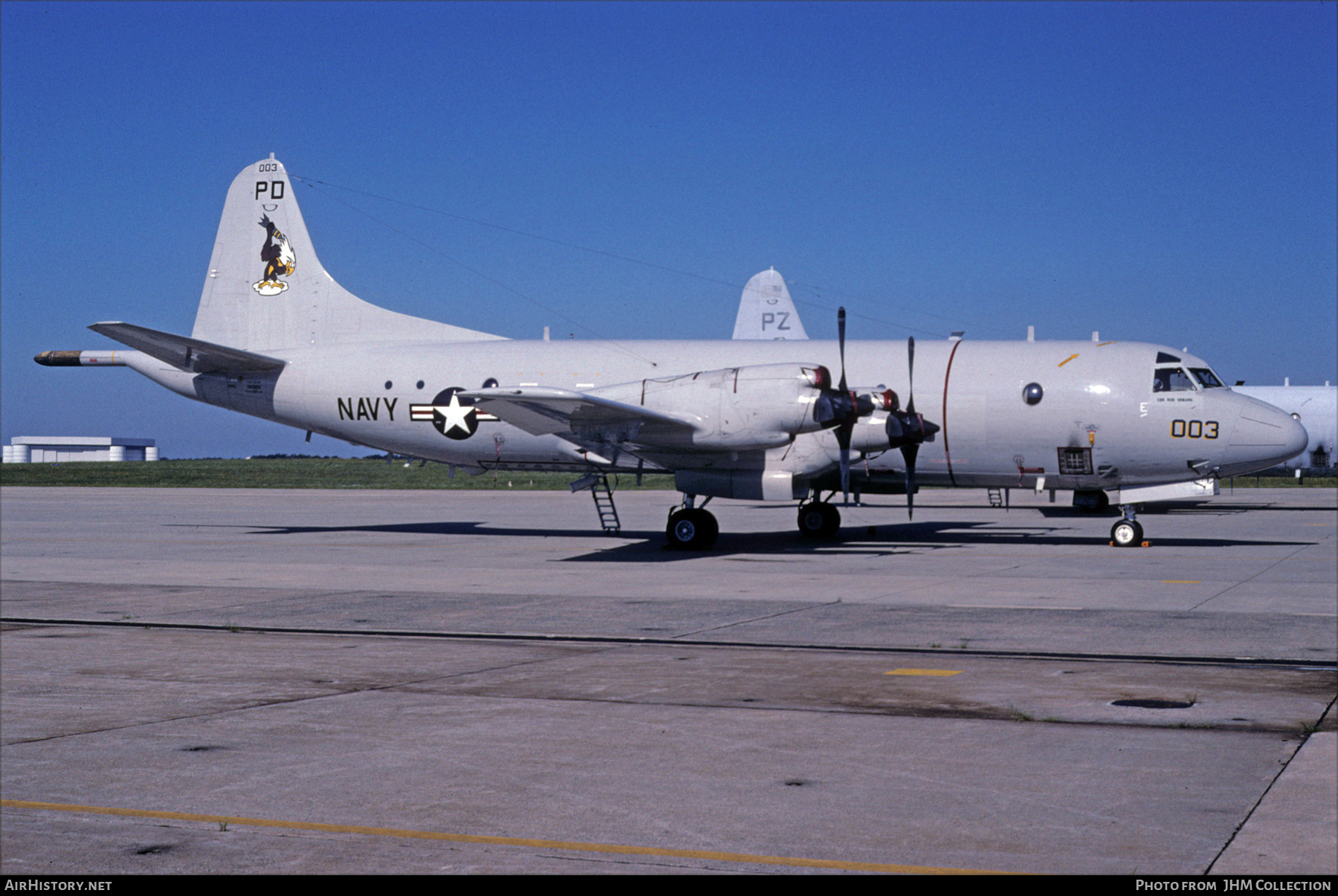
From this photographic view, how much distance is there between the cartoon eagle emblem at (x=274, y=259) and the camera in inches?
1223

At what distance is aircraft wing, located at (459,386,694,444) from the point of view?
22.8m

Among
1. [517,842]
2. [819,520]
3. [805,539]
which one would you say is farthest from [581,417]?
[517,842]

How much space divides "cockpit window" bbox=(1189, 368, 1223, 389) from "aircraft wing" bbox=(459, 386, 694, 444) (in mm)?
10408

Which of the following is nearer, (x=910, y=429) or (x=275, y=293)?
(x=910, y=429)

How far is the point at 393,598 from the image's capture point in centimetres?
1767

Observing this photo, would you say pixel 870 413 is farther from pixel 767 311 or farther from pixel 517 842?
pixel 767 311

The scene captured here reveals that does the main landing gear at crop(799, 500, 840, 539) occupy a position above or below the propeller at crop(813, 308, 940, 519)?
below

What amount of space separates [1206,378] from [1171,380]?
0.79 meters

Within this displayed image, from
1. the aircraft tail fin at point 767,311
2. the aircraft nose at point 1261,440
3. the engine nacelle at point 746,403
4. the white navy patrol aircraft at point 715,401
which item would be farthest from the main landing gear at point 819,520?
the aircraft tail fin at point 767,311

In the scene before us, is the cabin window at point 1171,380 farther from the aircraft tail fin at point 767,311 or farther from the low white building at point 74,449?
the low white building at point 74,449

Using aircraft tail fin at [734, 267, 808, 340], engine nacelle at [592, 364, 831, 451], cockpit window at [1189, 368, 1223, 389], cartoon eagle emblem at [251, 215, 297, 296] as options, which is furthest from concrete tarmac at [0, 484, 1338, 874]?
aircraft tail fin at [734, 267, 808, 340]

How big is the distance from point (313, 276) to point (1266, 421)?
22.0m

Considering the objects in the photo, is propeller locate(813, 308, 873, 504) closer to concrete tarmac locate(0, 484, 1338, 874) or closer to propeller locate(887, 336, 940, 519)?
propeller locate(887, 336, 940, 519)

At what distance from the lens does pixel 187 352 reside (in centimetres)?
2867
